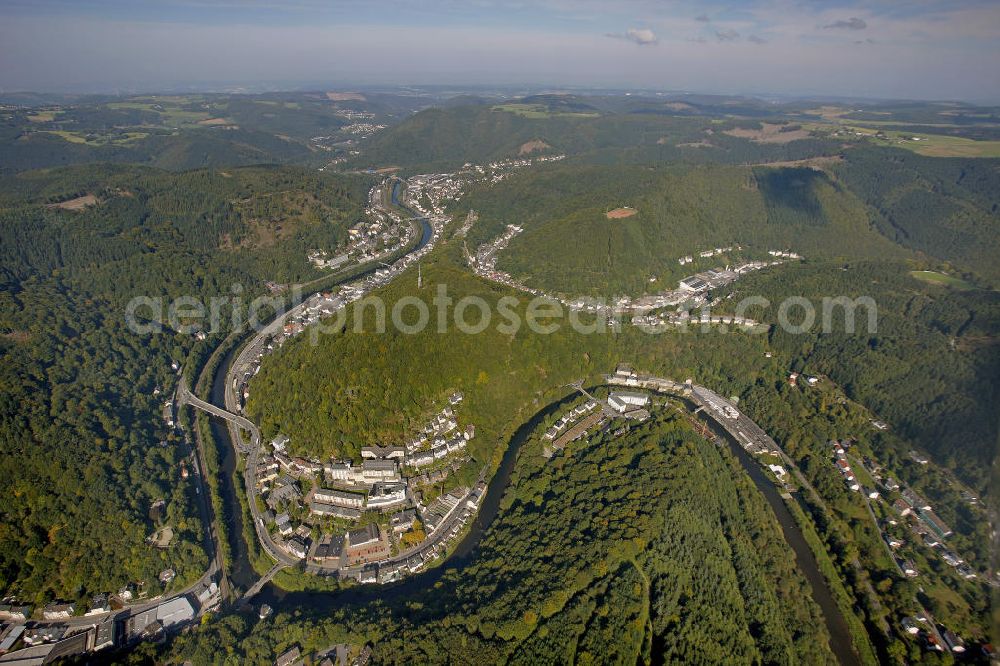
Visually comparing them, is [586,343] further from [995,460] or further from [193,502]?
[995,460]

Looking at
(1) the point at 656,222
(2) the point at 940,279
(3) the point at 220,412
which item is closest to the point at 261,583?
(3) the point at 220,412

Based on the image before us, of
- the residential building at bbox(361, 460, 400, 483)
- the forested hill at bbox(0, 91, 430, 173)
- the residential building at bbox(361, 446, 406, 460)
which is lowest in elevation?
the residential building at bbox(361, 460, 400, 483)

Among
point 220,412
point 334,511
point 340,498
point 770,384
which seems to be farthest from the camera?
point 770,384

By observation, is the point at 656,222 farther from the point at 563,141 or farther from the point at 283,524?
the point at 563,141

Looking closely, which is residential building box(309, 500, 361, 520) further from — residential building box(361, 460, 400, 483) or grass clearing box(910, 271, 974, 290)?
grass clearing box(910, 271, 974, 290)

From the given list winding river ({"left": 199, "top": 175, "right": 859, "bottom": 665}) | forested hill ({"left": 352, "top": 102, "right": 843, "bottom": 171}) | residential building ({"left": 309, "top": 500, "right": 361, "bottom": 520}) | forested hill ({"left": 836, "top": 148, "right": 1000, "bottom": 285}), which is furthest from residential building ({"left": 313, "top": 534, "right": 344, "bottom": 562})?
forested hill ({"left": 352, "top": 102, "right": 843, "bottom": 171})

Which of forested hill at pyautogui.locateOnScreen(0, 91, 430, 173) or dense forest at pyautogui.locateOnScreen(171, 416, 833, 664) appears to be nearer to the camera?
dense forest at pyautogui.locateOnScreen(171, 416, 833, 664)

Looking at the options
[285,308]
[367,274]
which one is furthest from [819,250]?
[285,308]
